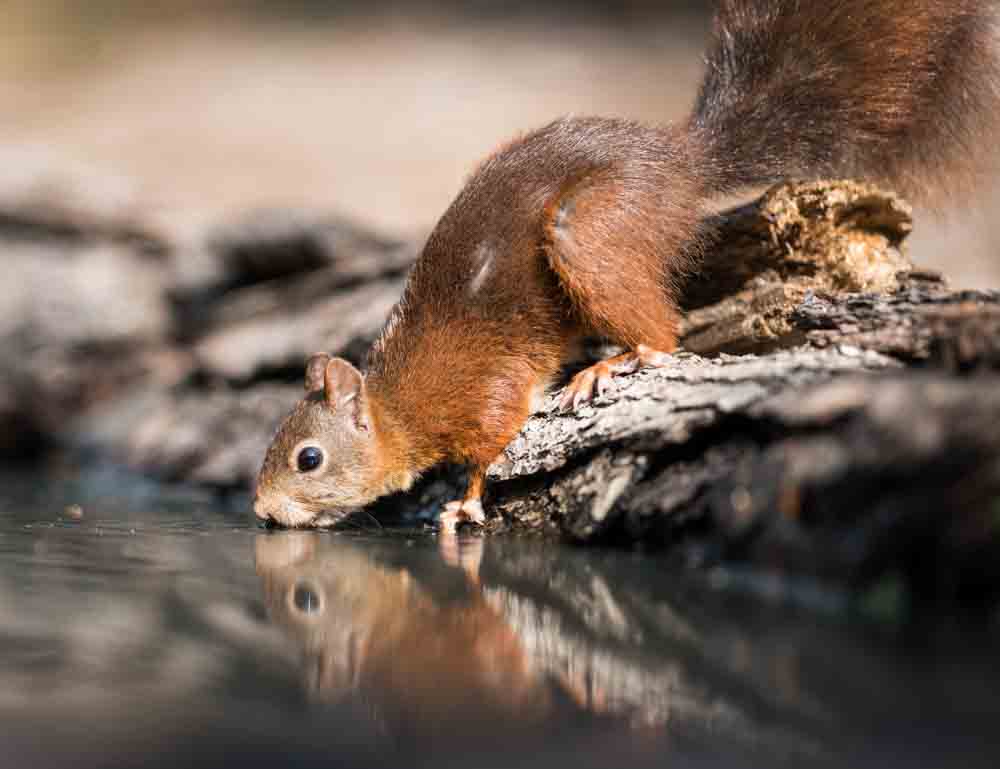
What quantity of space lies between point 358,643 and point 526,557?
0.85m

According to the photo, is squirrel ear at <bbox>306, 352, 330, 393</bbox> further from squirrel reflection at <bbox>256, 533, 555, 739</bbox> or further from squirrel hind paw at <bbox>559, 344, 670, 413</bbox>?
squirrel reflection at <bbox>256, 533, 555, 739</bbox>

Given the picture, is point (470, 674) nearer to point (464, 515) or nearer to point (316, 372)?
point (464, 515)

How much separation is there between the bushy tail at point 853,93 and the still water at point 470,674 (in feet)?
5.67

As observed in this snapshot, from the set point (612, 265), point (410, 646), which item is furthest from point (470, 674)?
point (612, 265)

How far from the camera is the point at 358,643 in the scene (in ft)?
4.64

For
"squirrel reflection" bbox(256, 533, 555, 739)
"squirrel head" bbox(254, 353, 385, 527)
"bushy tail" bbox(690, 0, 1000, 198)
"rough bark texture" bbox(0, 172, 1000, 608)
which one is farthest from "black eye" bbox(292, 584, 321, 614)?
"bushy tail" bbox(690, 0, 1000, 198)

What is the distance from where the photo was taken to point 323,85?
1001 centimetres

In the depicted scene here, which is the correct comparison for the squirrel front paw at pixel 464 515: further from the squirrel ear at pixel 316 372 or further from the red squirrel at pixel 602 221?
Result: the squirrel ear at pixel 316 372

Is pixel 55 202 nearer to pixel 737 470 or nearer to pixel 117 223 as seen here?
pixel 117 223

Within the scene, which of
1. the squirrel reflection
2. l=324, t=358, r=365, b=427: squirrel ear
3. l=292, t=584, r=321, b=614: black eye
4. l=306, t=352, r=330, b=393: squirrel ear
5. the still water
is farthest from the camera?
l=306, t=352, r=330, b=393: squirrel ear

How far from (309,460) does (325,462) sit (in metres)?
0.06

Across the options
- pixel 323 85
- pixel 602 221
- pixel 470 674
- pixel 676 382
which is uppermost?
pixel 323 85

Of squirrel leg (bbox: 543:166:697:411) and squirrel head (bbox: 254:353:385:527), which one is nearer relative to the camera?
squirrel leg (bbox: 543:166:697:411)

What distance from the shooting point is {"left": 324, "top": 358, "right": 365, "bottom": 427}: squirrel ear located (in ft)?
10.1
